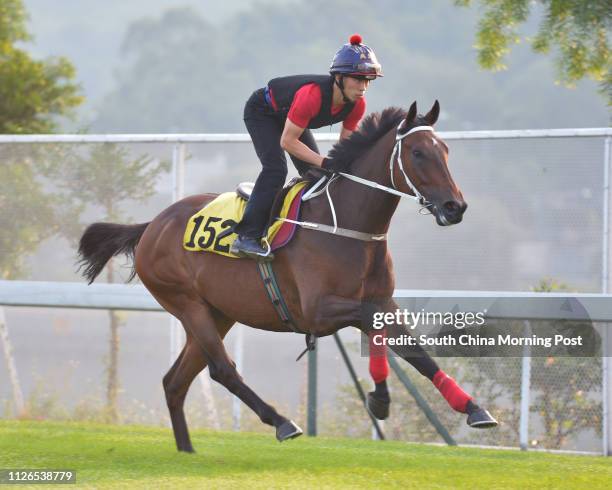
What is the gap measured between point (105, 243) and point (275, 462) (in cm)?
217

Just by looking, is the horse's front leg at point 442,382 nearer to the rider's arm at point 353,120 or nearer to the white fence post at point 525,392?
the rider's arm at point 353,120

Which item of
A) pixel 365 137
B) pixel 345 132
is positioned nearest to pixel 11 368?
pixel 345 132

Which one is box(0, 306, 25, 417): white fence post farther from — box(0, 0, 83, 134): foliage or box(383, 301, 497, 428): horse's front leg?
box(383, 301, 497, 428): horse's front leg

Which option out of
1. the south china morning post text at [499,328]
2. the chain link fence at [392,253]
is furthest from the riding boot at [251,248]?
the chain link fence at [392,253]

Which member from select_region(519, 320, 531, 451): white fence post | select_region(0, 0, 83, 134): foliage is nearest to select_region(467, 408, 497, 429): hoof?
select_region(519, 320, 531, 451): white fence post

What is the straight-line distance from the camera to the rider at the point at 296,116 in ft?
20.8

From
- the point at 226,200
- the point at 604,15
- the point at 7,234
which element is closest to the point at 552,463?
the point at 226,200

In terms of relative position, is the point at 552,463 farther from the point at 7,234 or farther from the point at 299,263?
the point at 7,234

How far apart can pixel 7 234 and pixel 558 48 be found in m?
5.06

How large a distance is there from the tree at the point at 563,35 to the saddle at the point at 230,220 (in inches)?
129

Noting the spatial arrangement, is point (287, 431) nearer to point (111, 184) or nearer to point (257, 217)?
point (257, 217)

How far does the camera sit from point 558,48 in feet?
32.0

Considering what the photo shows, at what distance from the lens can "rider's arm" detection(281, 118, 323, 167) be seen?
645 cm

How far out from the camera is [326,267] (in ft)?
20.5
